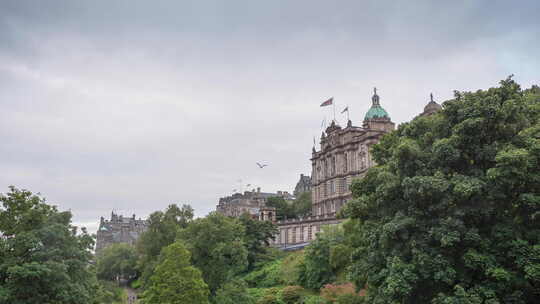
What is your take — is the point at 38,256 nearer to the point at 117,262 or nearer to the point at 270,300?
the point at 270,300

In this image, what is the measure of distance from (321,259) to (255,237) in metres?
21.7

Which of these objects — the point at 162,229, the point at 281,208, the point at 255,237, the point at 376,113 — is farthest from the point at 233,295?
the point at 281,208

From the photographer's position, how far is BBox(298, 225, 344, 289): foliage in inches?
1969

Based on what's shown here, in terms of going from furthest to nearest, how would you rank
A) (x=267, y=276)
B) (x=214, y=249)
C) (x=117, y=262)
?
(x=117, y=262) → (x=267, y=276) → (x=214, y=249)

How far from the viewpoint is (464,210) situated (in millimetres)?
23938

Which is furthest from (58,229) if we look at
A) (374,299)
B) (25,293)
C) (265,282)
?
(265,282)

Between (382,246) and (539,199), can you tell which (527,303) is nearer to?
(539,199)

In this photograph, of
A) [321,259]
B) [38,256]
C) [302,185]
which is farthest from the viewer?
[302,185]

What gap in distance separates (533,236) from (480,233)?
2368 millimetres

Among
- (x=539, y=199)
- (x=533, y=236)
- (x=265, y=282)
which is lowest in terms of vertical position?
(x=265, y=282)

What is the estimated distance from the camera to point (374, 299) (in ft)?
84.5

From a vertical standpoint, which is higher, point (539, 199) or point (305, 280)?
point (539, 199)

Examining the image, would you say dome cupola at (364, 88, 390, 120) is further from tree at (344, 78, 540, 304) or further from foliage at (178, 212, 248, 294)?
tree at (344, 78, 540, 304)

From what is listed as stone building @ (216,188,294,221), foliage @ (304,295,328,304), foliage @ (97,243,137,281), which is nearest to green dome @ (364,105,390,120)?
foliage @ (304,295,328,304)
